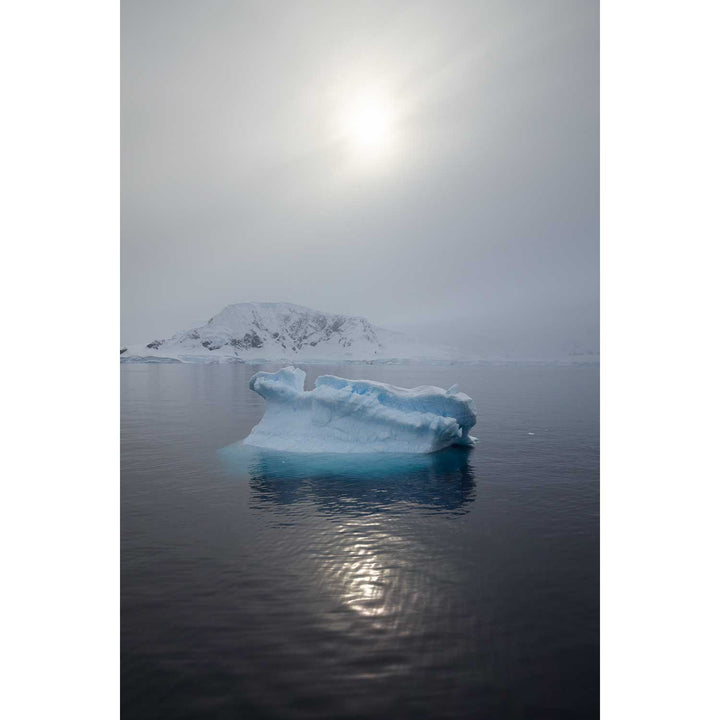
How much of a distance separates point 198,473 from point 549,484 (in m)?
14.0

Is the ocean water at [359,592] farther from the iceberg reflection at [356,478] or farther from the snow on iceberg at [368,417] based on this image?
the snow on iceberg at [368,417]

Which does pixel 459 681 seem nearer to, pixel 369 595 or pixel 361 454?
pixel 369 595

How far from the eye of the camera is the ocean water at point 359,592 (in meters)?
6.68

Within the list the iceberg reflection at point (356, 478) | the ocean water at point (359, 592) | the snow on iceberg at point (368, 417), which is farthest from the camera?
the snow on iceberg at point (368, 417)

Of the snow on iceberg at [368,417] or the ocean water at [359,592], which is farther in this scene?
the snow on iceberg at [368,417]

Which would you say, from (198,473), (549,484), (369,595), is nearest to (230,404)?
(198,473)

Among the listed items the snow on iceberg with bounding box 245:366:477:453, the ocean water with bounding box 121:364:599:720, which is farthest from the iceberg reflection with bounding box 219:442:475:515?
the snow on iceberg with bounding box 245:366:477:453

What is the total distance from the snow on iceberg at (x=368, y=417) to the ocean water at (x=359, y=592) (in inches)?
93.4

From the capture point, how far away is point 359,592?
30.5 feet

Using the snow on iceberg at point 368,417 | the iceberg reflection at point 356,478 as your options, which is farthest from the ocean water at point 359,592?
the snow on iceberg at point 368,417

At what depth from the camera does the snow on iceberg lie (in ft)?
69.4

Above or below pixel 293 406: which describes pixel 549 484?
below

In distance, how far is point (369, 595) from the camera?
914 cm

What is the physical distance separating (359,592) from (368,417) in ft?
39.7
